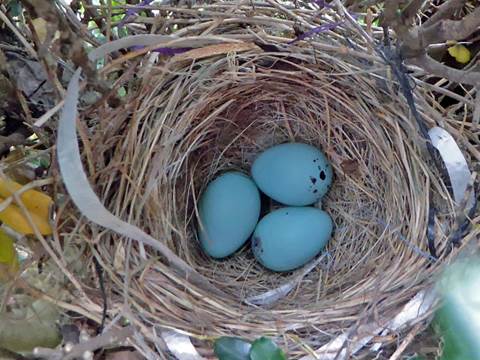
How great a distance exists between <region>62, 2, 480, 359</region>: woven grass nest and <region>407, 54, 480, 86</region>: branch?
12cm

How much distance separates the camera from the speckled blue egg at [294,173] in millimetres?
1187

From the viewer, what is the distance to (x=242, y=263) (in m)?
1.26

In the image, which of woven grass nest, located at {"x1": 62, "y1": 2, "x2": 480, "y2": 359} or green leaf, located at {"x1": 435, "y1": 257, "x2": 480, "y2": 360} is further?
woven grass nest, located at {"x1": 62, "y1": 2, "x2": 480, "y2": 359}

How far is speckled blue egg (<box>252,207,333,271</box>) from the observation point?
1172 millimetres

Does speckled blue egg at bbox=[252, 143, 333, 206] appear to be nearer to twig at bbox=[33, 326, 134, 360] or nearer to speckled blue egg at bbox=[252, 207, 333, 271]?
speckled blue egg at bbox=[252, 207, 333, 271]

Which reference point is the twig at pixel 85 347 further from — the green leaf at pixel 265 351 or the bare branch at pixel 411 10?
the bare branch at pixel 411 10

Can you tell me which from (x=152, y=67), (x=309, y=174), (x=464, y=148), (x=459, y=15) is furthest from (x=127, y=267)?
(x=459, y=15)

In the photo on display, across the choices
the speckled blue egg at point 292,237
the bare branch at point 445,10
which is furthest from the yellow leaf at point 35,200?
the bare branch at point 445,10

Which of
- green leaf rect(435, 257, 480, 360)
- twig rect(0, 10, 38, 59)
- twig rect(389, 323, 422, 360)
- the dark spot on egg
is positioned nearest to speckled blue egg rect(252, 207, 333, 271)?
the dark spot on egg

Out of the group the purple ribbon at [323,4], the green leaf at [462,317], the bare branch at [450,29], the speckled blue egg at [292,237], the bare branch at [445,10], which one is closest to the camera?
the green leaf at [462,317]

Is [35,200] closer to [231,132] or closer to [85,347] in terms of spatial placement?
[85,347]

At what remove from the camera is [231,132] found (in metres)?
1.21

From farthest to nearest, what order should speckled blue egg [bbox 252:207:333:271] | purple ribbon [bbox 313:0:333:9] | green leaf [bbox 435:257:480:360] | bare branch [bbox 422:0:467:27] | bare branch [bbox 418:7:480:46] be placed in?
speckled blue egg [bbox 252:207:333:271], purple ribbon [bbox 313:0:333:9], bare branch [bbox 422:0:467:27], bare branch [bbox 418:7:480:46], green leaf [bbox 435:257:480:360]

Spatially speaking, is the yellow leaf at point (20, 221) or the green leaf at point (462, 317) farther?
the yellow leaf at point (20, 221)
